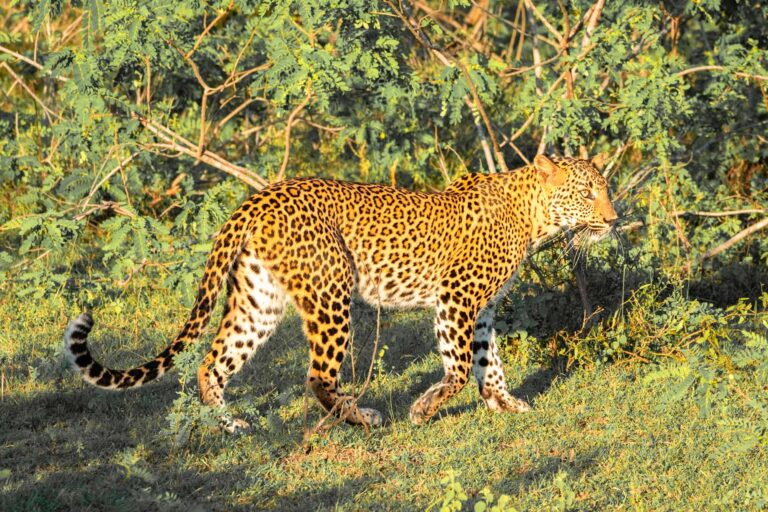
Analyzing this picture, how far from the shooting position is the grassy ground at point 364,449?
6012 millimetres

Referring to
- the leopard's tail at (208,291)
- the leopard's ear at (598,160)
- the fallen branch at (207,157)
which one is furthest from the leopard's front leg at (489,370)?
the fallen branch at (207,157)

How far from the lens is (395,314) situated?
31.8ft

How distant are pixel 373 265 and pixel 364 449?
47.5 inches

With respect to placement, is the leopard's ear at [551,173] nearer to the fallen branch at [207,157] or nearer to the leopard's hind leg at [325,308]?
the leopard's hind leg at [325,308]

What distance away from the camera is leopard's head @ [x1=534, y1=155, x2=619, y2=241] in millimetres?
7605

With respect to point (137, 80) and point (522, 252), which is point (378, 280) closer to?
point (522, 252)

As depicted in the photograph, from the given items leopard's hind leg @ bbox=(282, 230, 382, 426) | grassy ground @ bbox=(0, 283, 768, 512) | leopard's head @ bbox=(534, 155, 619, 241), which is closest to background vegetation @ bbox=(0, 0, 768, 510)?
grassy ground @ bbox=(0, 283, 768, 512)

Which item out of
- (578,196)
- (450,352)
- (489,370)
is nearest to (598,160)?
(578,196)

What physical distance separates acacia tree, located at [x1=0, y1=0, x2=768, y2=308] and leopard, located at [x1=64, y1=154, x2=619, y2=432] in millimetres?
747

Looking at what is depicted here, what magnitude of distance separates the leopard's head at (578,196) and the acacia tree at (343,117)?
0.63 m

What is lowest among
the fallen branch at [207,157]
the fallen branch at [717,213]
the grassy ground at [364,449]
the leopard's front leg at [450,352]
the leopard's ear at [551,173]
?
the grassy ground at [364,449]

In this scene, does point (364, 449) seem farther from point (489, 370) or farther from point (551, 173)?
point (551, 173)

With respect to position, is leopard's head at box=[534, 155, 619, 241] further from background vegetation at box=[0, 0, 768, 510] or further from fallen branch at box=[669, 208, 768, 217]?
fallen branch at box=[669, 208, 768, 217]

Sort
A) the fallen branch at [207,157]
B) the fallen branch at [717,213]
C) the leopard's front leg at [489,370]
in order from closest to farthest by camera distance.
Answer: the leopard's front leg at [489,370]
the fallen branch at [207,157]
the fallen branch at [717,213]
